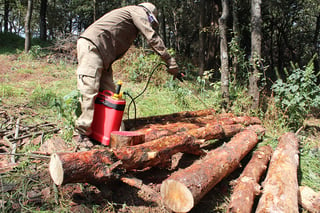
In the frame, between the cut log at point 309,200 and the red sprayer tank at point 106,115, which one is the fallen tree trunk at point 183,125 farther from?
the cut log at point 309,200

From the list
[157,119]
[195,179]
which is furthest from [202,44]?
[195,179]

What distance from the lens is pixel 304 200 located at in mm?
2537

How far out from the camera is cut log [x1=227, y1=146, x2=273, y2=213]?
2062mm

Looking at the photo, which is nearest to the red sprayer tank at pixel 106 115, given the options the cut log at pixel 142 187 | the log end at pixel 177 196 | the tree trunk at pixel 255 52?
the cut log at pixel 142 187

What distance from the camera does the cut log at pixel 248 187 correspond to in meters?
2.06

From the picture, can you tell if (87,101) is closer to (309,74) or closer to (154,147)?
(154,147)

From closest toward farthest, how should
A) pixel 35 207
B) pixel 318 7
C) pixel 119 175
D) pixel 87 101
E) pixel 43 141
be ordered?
1. pixel 35 207
2. pixel 119 175
3. pixel 87 101
4. pixel 43 141
5. pixel 318 7

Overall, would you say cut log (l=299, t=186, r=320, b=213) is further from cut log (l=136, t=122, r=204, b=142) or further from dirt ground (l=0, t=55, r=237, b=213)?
cut log (l=136, t=122, r=204, b=142)

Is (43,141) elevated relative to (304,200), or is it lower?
elevated

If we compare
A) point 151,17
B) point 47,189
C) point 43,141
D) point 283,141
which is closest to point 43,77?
point 43,141

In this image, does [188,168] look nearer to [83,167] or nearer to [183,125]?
[83,167]

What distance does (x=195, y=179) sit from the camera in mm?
2070

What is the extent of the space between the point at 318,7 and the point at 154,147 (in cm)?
1458

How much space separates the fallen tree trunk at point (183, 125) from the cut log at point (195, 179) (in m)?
0.81
